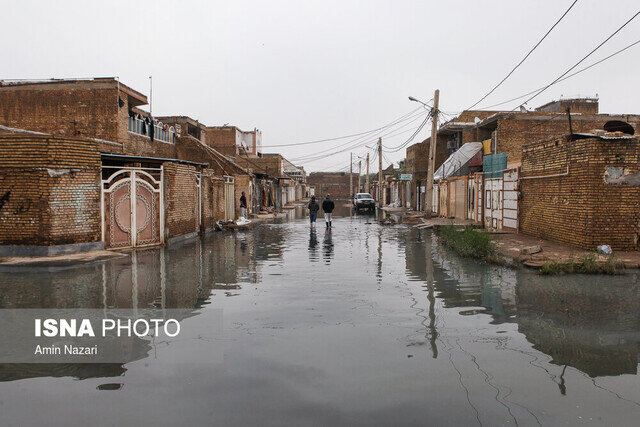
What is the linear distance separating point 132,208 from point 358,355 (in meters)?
11.7

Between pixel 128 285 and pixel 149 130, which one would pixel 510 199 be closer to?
pixel 128 285

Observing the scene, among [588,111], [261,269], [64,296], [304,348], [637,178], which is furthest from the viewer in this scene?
[588,111]

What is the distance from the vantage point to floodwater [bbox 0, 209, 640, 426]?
4.07 m

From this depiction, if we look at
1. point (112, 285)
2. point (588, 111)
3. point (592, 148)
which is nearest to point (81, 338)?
point (112, 285)

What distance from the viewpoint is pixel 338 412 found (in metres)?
4.04

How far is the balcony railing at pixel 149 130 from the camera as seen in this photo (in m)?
26.1

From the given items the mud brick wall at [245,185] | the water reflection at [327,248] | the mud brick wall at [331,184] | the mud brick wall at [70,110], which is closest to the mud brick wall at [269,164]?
the mud brick wall at [245,185]

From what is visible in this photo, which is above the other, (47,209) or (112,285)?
(47,209)

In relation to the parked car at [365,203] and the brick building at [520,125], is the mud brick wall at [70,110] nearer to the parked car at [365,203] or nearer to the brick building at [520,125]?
the brick building at [520,125]

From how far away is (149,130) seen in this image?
1096 inches

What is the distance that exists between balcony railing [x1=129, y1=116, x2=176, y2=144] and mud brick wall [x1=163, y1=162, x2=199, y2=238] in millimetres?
8663

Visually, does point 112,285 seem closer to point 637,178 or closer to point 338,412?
point 338,412

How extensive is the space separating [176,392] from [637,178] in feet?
40.9

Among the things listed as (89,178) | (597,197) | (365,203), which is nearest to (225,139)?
(365,203)
